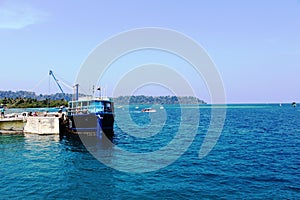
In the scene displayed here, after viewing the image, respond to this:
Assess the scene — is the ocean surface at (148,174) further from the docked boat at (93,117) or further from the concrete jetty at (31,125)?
the concrete jetty at (31,125)

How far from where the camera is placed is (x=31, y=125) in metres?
44.7

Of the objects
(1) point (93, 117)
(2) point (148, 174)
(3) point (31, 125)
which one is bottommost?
(2) point (148, 174)

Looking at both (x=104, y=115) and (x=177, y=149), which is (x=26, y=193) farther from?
(x=104, y=115)

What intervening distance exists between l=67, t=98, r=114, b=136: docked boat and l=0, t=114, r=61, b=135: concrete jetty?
3.02 metres

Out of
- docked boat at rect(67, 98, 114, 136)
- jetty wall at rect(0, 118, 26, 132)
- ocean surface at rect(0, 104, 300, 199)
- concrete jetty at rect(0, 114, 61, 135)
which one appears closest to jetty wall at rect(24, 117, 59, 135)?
concrete jetty at rect(0, 114, 61, 135)

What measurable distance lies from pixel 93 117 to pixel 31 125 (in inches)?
522

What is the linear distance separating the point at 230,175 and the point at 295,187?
4885 mm

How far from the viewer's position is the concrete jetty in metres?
43.8

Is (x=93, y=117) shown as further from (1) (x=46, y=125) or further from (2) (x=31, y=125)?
(2) (x=31, y=125)

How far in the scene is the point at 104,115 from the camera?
135ft

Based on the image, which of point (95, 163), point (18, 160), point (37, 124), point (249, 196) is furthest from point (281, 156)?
point (37, 124)

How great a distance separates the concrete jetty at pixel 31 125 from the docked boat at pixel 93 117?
302cm

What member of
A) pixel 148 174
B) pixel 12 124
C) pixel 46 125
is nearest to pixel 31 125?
pixel 46 125

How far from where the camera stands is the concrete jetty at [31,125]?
43.8 metres
